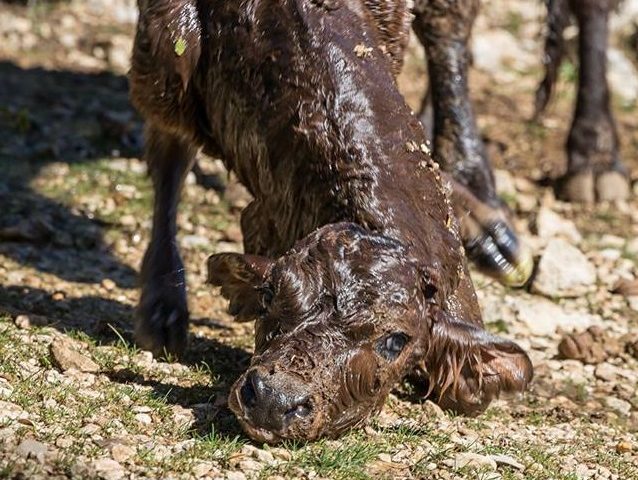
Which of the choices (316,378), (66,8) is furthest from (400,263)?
(66,8)

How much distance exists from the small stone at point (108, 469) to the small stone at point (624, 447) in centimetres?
220

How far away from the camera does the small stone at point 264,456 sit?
199 inches

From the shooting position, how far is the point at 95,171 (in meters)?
9.55

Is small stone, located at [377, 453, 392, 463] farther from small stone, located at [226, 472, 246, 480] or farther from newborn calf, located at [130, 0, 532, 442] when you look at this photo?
small stone, located at [226, 472, 246, 480]

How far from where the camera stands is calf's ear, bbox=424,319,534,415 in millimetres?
5328

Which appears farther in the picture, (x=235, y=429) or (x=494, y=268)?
(x=494, y=268)

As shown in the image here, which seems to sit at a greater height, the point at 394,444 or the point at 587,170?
the point at 587,170

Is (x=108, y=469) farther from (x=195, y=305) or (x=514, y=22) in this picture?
(x=514, y=22)

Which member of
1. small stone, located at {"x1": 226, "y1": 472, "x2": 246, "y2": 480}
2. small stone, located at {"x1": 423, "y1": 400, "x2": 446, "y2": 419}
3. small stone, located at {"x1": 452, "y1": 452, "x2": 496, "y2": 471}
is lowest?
small stone, located at {"x1": 226, "y1": 472, "x2": 246, "y2": 480}

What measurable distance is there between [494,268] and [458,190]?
52 cm

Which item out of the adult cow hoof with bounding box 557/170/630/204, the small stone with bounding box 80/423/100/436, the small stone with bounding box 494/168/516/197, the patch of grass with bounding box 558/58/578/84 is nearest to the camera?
the small stone with bounding box 80/423/100/436

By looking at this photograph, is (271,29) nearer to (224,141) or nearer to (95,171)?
(224,141)

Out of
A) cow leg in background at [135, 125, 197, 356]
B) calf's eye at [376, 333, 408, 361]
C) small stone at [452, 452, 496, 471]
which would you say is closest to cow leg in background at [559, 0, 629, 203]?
cow leg in background at [135, 125, 197, 356]

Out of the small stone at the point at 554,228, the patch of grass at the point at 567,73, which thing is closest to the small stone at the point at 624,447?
the small stone at the point at 554,228
